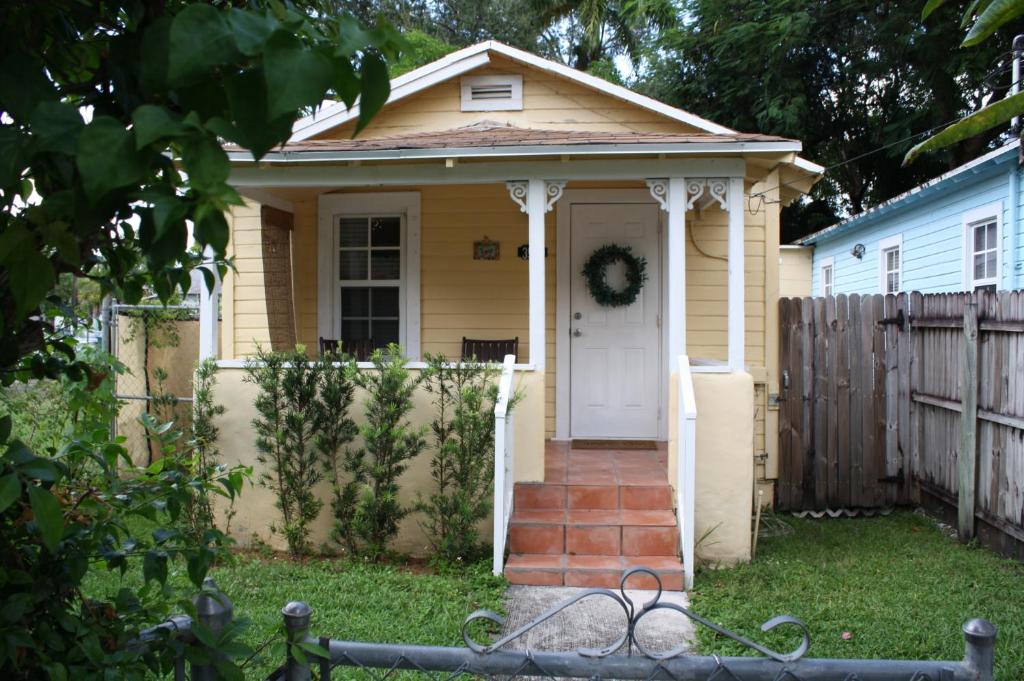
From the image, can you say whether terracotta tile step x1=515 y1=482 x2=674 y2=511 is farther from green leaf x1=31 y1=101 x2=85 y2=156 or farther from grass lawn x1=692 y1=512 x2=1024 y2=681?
green leaf x1=31 y1=101 x2=85 y2=156

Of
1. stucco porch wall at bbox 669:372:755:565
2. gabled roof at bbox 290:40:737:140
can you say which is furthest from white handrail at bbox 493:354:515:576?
gabled roof at bbox 290:40:737:140

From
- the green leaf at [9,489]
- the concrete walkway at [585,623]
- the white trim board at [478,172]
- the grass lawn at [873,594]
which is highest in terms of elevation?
the white trim board at [478,172]

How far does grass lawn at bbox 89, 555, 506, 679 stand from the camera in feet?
15.5

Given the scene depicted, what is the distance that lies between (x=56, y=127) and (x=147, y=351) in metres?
9.48

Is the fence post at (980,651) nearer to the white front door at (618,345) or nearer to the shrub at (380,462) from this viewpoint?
the shrub at (380,462)

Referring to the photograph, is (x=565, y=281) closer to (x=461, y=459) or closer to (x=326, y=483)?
(x=461, y=459)

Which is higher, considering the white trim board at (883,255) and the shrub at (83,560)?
the white trim board at (883,255)

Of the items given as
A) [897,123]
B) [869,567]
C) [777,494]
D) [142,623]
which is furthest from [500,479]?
[897,123]

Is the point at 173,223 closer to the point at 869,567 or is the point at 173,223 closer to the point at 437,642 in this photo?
the point at 437,642

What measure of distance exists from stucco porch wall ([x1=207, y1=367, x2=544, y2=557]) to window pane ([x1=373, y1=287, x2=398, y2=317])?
6.62 feet

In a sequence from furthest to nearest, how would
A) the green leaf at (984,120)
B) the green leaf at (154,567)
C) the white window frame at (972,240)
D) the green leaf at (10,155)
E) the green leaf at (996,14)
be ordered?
the white window frame at (972,240)
the green leaf at (984,120)
the green leaf at (996,14)
the green leaf at (154,567)
the green leaf at (10,155)

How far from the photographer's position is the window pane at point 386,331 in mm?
8703

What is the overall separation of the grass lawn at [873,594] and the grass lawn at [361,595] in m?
1.49

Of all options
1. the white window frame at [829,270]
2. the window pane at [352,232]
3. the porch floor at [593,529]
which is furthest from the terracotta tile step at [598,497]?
the white window frame at [829,270]
